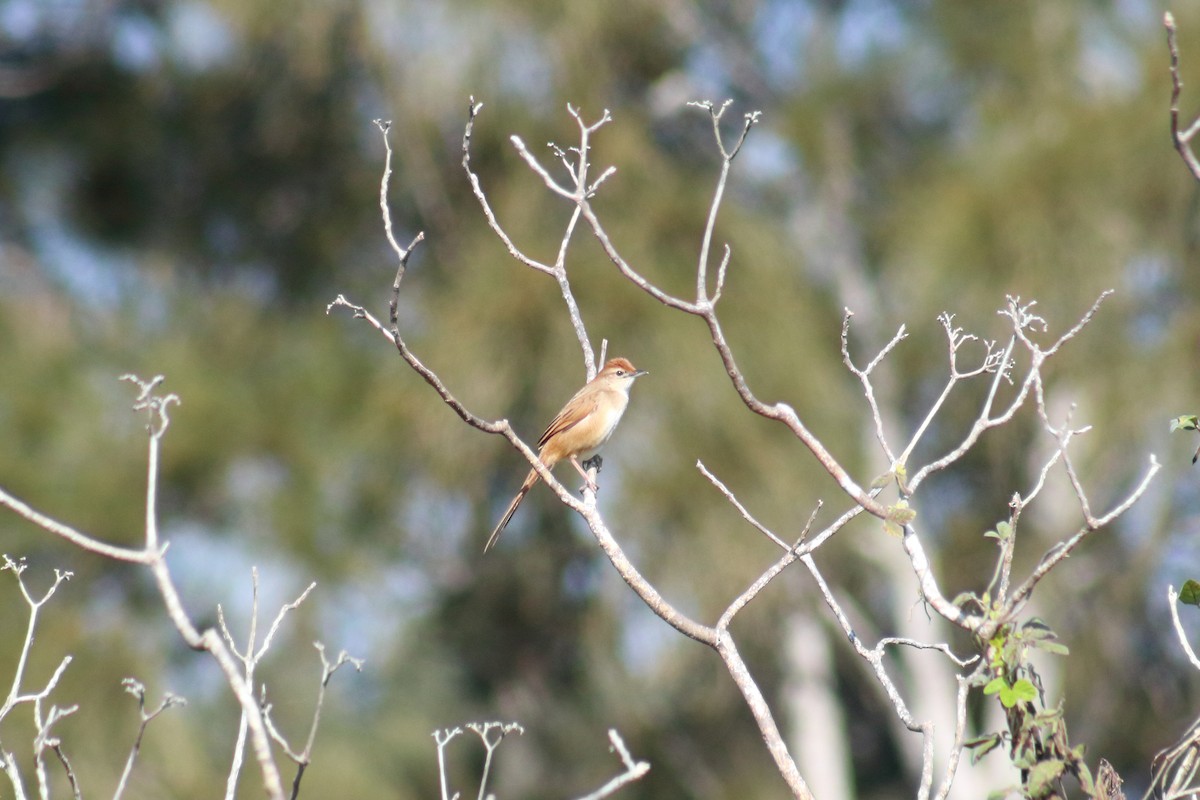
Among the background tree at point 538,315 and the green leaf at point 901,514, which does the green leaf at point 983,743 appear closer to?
the green leaf at point 901,514

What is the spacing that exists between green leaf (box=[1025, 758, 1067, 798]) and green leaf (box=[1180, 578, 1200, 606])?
1.79 ft

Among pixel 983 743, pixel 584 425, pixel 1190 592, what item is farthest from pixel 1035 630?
pixel 584 425

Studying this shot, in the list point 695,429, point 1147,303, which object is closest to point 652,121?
point 695,429

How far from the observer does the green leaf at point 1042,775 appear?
2209mm

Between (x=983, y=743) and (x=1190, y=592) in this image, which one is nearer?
(x=983, y=743)

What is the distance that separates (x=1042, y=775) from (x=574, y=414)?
363cm

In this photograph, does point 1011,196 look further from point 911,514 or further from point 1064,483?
point 911,514

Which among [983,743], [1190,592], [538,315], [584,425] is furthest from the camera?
[538,315]

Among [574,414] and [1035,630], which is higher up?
[574,414]

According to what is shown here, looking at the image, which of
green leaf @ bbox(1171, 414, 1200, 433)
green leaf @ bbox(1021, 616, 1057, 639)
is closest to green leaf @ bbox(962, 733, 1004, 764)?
green leaf @ bbox(1021, 616, 1057, 639)

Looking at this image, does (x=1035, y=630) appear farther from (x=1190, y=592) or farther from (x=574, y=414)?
(x=574, y=414)

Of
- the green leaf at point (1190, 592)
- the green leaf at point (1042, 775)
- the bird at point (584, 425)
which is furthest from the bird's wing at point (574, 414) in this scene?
the green leaf at point (1042, 775)

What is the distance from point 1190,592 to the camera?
260 centimetres

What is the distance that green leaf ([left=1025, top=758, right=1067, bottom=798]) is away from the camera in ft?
7.25
